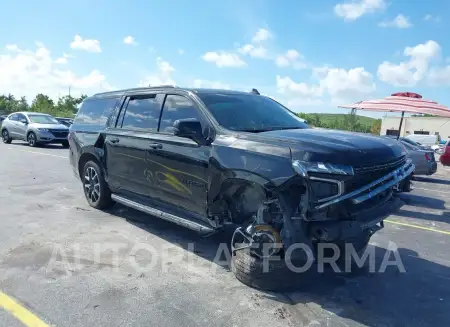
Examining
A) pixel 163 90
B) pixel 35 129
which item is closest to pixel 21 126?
pixel 35 129

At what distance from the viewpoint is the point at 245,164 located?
3555 mm

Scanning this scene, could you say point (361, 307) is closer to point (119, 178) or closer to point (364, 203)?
point (364, 203)

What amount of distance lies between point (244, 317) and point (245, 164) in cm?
132

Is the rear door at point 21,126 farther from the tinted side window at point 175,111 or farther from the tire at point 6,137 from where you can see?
the tinted side window at point 175,111

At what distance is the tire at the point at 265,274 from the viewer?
3.50m

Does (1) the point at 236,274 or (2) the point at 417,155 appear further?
(2) the point at 417,155

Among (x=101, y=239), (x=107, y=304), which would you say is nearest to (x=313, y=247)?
(x=107, y=304)

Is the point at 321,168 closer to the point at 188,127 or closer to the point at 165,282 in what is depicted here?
the point at 188,127

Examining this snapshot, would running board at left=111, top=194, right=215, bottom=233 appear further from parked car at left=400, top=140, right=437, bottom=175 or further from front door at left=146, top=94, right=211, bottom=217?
parked car at left=400, top=140, right=437, bottom=175

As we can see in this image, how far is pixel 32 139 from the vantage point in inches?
679

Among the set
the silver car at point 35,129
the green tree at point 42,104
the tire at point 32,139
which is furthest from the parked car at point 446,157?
the green tree at point 42,104

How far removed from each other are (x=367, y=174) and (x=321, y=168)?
52 centimetres

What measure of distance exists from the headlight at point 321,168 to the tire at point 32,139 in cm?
1660

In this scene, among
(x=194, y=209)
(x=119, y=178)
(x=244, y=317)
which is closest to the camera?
(x=244, y=317)
